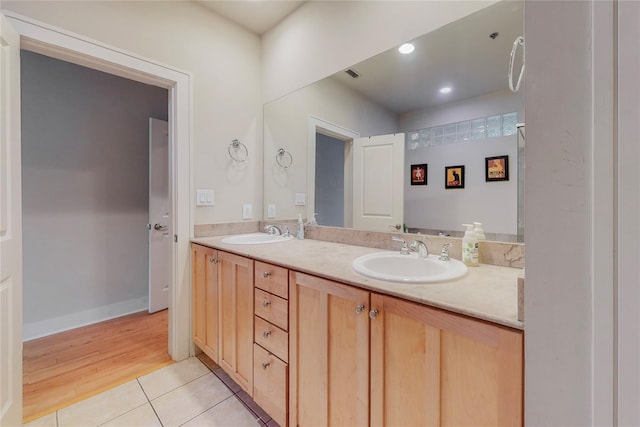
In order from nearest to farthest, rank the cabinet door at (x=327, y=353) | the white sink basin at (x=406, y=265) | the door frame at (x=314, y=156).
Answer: the cabinet door at (x=327, y=353) → the white sink basin at (x=406, y=265) → the door frame at (x=314, y=156)

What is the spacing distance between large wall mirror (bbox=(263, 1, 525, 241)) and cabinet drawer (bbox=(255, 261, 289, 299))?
70 cm

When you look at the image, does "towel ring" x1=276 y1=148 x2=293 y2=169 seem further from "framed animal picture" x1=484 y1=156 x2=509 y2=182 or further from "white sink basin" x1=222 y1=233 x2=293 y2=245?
"framed animal picture" x1=484 y1=156 x2=509 y2=182

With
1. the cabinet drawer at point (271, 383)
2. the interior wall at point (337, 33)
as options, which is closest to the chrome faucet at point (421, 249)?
the cabinet drawer at point (271, 383)

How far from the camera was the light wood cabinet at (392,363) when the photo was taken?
66cm

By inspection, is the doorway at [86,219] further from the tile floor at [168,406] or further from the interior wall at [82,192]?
the tile floor at [168,406]

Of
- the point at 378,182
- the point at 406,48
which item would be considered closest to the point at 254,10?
the point at 406,48

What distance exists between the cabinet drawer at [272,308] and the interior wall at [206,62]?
38.2 inches

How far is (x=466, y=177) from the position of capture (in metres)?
1.30

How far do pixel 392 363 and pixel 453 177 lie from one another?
934mm

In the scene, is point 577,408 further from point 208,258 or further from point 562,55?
point 208,258

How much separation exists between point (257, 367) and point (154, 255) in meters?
1.87

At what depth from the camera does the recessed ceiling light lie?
4.64 feet

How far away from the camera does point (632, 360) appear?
1.40 ft

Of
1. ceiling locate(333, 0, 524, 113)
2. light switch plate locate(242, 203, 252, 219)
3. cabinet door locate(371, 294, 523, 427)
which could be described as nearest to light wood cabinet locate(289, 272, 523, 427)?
cabinet door locate(371, 294, 523, 427)
